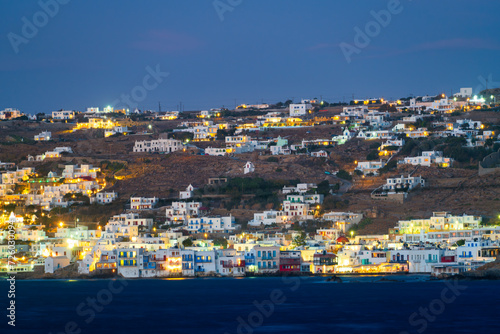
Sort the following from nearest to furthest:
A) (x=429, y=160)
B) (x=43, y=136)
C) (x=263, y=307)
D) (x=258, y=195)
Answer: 1. (x=263, y=307)
2. (x=258, y=195)
3. (x=429, y=160)
4. (x=43, y=136)

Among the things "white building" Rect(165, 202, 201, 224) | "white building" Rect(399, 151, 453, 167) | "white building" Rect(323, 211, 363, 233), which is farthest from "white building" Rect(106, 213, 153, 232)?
"white building" Rect(399, 151, 453, 167)

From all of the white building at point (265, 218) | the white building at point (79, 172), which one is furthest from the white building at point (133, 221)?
the white building at point (79, 172)

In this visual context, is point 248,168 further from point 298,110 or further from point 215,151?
point 298,110

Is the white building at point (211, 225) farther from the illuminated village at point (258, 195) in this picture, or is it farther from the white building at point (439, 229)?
the white building at point (439, 229)

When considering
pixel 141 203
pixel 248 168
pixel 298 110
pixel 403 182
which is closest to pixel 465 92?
pixel 298 110

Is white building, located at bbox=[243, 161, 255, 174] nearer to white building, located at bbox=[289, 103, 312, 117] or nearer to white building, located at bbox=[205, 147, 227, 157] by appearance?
white building, located at bbox=[205, 147, 227, 157]

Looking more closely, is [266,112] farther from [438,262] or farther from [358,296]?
[358,296]
